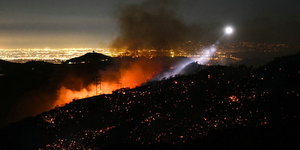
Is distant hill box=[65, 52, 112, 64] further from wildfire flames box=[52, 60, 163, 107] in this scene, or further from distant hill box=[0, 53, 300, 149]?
distant hill box=[0, 53, 300, 149]

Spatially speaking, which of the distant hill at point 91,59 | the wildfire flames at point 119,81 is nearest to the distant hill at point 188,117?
the wildfire flames at point 119,81

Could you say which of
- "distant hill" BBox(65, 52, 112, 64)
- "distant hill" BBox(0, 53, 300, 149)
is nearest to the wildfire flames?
"distant hill" BBox(65, 52, 112, 64)

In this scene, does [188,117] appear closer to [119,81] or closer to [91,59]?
[119,81]

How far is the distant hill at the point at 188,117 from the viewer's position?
1096 centimetres

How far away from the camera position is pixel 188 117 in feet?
44.9

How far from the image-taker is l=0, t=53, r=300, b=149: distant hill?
1096 centimetres

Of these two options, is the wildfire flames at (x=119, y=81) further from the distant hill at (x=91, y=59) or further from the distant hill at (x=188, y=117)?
the distant hill at (x=188, y=117)

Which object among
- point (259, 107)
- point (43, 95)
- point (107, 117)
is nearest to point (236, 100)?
point (259, 107)

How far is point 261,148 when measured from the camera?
9938 mm

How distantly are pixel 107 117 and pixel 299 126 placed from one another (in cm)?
1035

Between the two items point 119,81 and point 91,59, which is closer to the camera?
point 119,81

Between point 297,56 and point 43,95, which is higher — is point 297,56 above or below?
above

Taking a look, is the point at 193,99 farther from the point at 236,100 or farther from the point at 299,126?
the point at 299,126

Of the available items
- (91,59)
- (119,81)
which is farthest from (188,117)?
(91,59)
